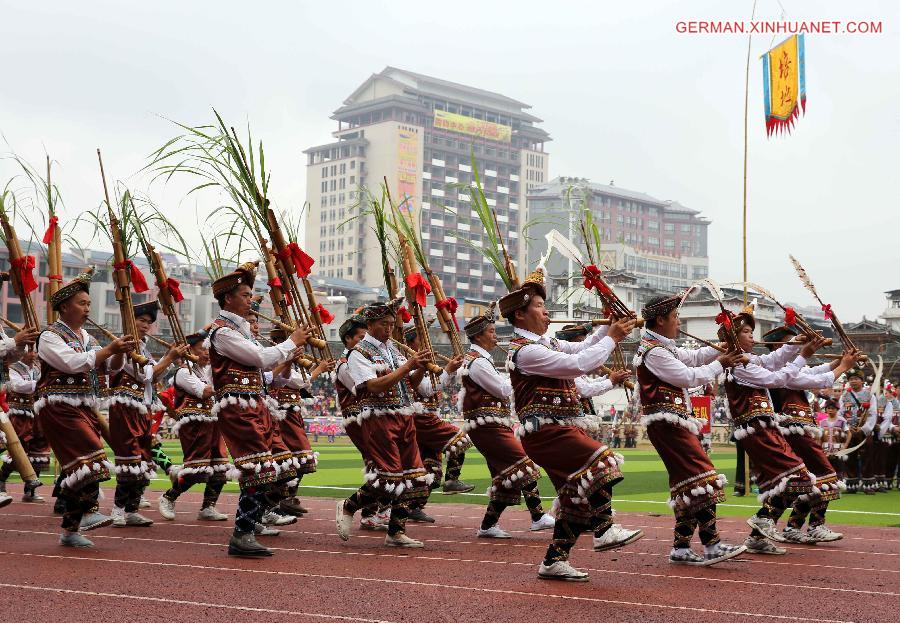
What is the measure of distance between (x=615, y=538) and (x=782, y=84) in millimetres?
16843

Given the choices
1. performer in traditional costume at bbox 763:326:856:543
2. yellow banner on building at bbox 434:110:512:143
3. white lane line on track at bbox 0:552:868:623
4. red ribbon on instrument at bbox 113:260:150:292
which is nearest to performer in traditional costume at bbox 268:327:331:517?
red ribbon on instrument at bbox 113:260:150:292

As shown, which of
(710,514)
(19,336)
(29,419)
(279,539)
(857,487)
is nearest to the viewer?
(710,514)

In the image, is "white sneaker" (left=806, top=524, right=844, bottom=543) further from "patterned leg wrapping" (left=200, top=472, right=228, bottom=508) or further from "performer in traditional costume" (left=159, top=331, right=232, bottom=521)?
"patterned leg wrapping" (left=200, top=472, right=228, bottom=508)

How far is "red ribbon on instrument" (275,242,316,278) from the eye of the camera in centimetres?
971

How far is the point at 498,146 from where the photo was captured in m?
152

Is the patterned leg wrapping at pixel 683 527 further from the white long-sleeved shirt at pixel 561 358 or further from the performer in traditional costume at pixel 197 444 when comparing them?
the performer in traditional costume at pixel 197 444

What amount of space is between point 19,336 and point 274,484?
9.00 feet

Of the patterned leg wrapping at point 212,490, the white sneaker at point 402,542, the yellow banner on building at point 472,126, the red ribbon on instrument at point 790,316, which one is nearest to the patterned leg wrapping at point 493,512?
the white sneaker at point 402,542

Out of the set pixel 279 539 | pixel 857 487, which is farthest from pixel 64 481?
pixel 857 487

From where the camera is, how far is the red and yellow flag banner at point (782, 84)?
2234 centimetres

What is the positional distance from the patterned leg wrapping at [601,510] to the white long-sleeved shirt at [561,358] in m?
0.85

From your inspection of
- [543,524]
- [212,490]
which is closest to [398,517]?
[543,524]

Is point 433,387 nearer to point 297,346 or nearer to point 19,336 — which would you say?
point 297,346

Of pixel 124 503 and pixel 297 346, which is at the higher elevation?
pixel 297 346
